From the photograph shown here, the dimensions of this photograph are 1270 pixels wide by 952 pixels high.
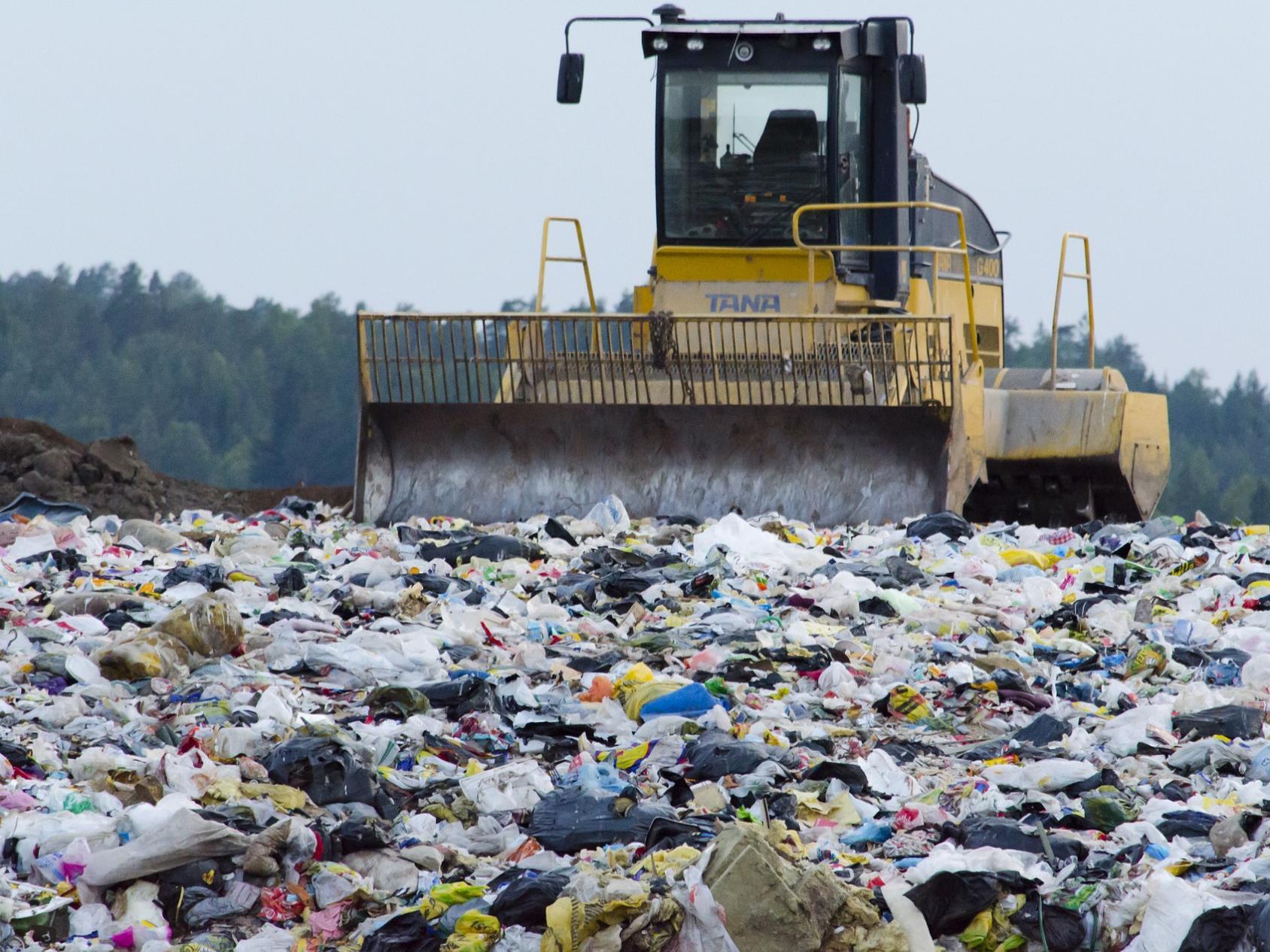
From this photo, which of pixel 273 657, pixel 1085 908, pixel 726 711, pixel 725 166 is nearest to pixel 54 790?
pixel 273 657

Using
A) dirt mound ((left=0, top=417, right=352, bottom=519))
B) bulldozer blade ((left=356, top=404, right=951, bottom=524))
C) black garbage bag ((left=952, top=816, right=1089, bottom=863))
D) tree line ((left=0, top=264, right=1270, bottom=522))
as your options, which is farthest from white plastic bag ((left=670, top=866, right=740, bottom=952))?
tree line ((left=0, top=264, right=1270, bottom=522))

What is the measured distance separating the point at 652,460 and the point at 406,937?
5698mm

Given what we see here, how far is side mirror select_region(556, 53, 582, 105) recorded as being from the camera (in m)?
9.55

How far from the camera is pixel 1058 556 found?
793cm

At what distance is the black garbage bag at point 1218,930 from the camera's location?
11.1 ft

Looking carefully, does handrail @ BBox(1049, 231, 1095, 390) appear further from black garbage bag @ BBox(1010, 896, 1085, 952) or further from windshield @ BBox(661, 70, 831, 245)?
black garbage bag @ BBox(1010, 896, 1085, 952)

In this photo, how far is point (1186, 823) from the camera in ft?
13.4

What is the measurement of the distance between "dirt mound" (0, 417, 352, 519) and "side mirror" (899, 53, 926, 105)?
584 centimetres

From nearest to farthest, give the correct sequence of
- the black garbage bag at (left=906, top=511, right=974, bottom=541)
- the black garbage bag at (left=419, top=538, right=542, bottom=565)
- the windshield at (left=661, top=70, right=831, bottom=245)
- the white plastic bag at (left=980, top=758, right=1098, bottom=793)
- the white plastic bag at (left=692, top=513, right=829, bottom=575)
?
1. the white plastic bag at (left=980, top=758, right=1098, bottom=793)
2. the white plastic bag at (left=692, top=513, right=829, bottom=575)
3. the black garbage bag at (left=419, top=538, right=542, bottom=565)
4. the black garbage bag at (left=906, top=511, right=974, bottom=541)
5. the windshield at (left=661, top=70, right=831, bottom=245)

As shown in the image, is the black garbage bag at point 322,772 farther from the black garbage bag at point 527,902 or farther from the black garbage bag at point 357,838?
the black garbage bag at point 527,902

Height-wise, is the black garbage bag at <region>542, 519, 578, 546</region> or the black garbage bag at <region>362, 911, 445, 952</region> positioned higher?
the black garbage bag at <region>542, 519, 578, 546</region>

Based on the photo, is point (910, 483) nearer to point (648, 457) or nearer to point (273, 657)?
point (648, 457)

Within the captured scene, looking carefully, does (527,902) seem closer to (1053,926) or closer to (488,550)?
(1053,926)

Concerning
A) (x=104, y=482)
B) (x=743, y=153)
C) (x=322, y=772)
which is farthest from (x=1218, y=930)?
(x=104, y=482)
